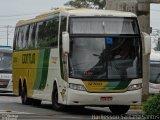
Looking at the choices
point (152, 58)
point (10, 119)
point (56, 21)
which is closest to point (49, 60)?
point (56, 21)

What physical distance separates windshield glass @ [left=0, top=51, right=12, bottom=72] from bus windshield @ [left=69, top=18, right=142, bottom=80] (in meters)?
16.2

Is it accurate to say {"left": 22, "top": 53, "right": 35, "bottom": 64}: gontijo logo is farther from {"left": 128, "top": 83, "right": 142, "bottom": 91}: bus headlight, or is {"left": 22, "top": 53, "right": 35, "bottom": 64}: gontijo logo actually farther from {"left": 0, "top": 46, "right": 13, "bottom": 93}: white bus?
{"left": 0, "top": 46, "right": 13, "bottom": 93}: white bus

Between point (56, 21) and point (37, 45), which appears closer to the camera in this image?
point (56, 21)

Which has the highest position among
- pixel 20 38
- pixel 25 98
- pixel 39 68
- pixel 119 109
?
pixel 20 38

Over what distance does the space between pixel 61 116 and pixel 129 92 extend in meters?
2.30

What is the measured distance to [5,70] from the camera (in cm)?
3638

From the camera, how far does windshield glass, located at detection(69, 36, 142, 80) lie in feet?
66.9

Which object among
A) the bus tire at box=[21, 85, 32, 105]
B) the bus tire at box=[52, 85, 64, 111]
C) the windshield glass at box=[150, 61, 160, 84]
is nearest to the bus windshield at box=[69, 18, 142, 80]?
the bus tire at box=[52, 85, 64, 111]

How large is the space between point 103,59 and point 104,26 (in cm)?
115

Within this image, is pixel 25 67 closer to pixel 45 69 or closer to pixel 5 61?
pixel 45 69

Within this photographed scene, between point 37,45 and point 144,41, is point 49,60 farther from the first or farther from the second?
point 144,41

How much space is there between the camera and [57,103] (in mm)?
22219

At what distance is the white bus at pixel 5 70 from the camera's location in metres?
36.2

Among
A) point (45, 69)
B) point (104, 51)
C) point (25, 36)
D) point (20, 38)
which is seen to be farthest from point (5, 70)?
point (104, 51)
